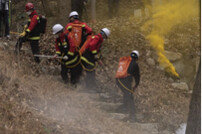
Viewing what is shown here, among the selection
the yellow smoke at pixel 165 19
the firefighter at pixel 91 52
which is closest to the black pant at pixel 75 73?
the firefighter at pixel 91 52

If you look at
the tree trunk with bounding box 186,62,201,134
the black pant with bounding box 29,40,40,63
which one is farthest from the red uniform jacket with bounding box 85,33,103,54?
the tree trunk with bounding box 186,62,201,134

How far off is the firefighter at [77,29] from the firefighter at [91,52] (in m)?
0.38

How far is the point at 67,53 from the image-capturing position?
8688mm

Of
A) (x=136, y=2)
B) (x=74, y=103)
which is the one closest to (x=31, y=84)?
(x=74, y=103)

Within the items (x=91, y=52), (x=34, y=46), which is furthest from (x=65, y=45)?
(x=34, y=46)

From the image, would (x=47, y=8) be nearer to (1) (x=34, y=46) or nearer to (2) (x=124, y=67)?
(1) (x=34, y=46)

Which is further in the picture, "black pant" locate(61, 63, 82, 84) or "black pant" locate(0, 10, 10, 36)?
"black pant" locate(0, 10, 10, 36)

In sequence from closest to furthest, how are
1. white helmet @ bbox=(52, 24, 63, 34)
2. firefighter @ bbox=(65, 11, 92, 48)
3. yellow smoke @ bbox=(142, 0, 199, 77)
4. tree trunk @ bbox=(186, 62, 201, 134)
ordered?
tree trunk @ bbox=(186, 62, 201, 134)
white helmet @ bbox=(52, 24, 63, 34)
firefighter @ bbox=(65, 11, 92, 48)
yellow smoke @ bbox=(142, 0, 199, 77)

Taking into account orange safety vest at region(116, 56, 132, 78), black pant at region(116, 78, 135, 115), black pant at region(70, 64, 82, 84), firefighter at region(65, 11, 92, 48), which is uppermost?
firefighter at region(65, 11, 92, 48)

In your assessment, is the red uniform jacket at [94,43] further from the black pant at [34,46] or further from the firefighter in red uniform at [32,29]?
the black pant at [34,46]

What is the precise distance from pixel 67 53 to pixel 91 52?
76 centimetres

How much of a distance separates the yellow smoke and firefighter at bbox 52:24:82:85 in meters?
4.67

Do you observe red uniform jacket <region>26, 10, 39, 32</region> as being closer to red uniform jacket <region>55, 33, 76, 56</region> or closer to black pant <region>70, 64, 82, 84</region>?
red uniform jacket <region>55, 33, 76, 56</region>

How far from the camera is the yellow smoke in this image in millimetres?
12433
